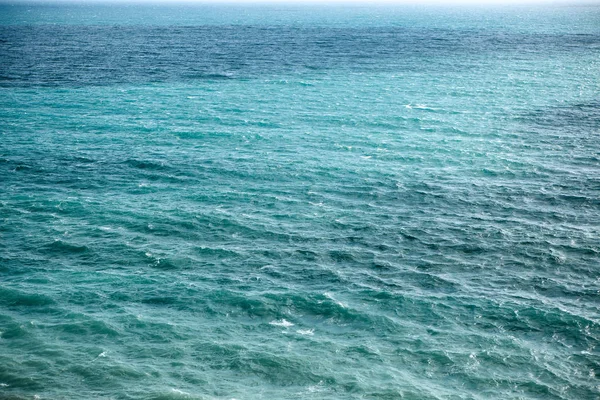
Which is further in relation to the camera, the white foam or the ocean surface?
the white foam

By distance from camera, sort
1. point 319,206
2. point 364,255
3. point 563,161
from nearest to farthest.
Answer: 1. point 364,255
2. point 319,206
3. point 563,161

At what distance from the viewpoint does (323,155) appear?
8831 centimetres

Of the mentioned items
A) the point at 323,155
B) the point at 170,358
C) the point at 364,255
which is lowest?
the point at 170,358

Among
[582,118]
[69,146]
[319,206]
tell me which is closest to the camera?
[319,206]

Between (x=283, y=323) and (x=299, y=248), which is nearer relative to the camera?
(x=283, y=323)

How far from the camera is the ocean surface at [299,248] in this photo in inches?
1764

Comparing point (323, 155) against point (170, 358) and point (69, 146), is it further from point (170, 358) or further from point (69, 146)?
point (170, 358)

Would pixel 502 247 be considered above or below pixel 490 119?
below

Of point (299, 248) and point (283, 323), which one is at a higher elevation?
point (299, 248)

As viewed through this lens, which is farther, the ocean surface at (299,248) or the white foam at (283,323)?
the white foam at (283,323)

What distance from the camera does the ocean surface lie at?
44.8 m

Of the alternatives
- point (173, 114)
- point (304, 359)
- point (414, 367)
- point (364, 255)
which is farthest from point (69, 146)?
point (414, 367)

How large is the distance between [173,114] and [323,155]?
117ft

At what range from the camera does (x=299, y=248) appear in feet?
203
